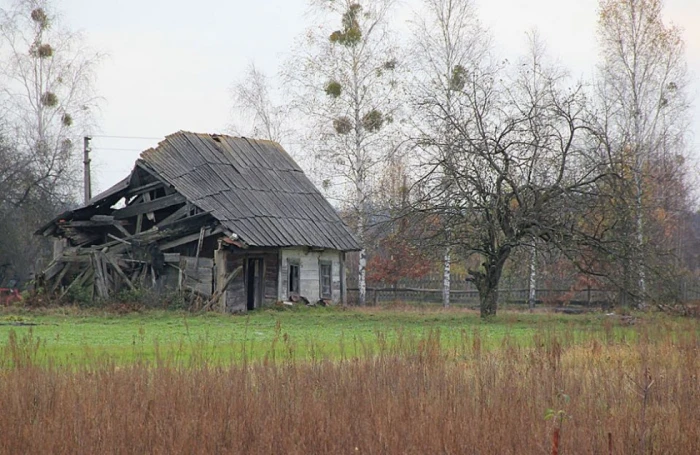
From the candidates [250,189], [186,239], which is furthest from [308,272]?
[186,239]

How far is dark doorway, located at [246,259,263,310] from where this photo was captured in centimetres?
3300

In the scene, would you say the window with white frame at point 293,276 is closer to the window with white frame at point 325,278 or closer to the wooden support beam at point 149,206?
the window with white frame at point 325,278

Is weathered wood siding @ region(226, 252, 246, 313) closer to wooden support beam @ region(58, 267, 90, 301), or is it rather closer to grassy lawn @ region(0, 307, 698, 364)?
grassy lawn @ region(0, 307, 698, 364)

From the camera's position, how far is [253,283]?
1305 inches

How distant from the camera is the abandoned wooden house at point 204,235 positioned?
3109 centimetres

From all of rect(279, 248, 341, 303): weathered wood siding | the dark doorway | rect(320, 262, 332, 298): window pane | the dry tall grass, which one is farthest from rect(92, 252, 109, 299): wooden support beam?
the dry tall grass

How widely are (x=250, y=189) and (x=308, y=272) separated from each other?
3.71m

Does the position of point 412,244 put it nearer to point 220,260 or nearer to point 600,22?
point 220,260

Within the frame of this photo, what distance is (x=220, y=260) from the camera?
30844 millimetres

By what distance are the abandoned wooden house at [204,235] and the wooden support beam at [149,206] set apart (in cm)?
3

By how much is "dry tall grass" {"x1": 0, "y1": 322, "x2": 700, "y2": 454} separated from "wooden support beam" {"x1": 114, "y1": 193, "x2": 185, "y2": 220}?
68.7ft

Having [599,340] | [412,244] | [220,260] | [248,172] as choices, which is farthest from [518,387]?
[248,172]

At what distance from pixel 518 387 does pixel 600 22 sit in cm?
2922

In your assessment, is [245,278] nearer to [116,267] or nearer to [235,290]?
[235,290]
